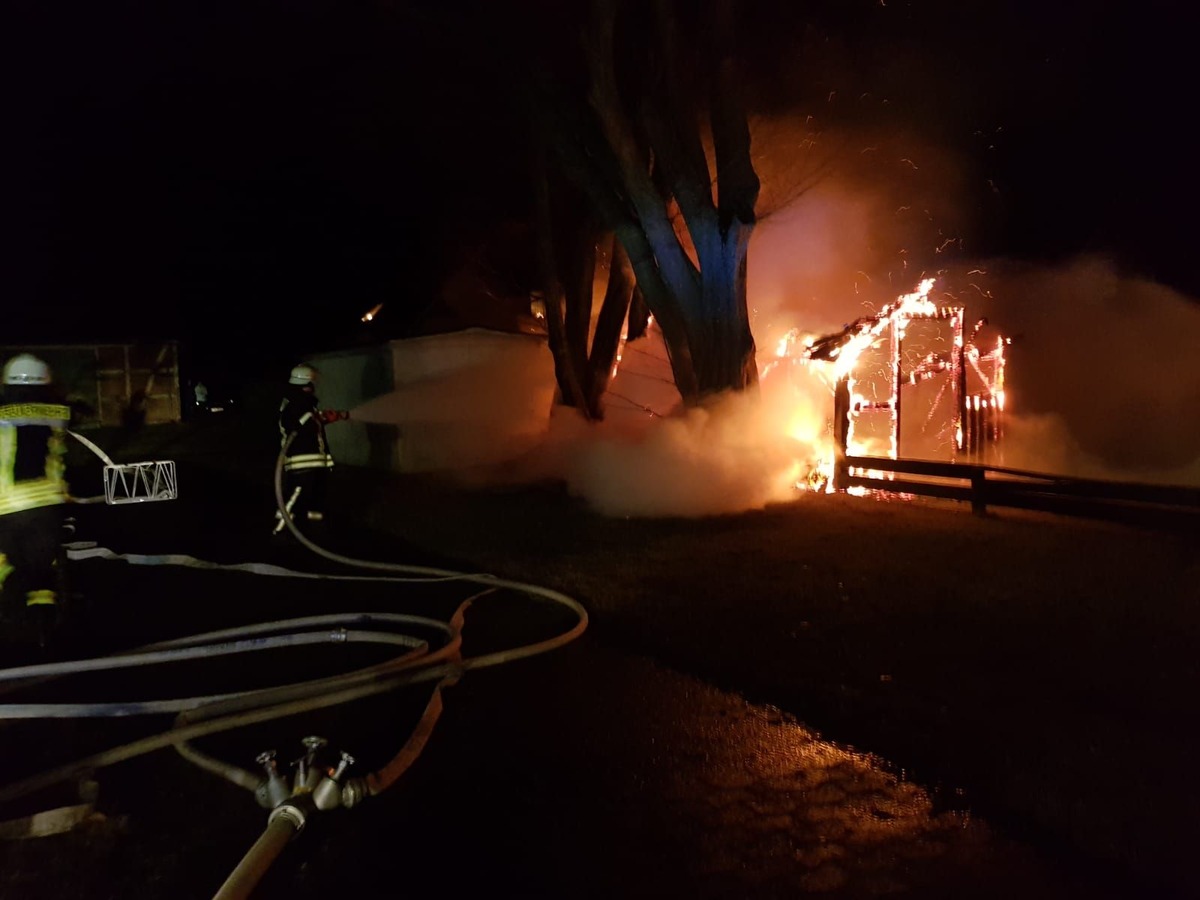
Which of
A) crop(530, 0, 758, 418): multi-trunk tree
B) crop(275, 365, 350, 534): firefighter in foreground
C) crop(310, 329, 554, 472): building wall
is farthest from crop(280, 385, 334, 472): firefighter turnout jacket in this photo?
crop(310, 329, 554, 472): building wall

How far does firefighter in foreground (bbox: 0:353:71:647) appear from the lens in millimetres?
5477

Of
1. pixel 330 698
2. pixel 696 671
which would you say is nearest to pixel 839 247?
pixel 696 671

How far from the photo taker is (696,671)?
5059 millimetres

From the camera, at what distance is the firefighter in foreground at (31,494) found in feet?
18.0

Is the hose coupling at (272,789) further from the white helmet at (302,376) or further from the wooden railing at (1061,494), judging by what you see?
the wooden railing at (1061,494)

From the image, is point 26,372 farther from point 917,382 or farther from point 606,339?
point 917,382

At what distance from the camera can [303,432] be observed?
9.62 metres

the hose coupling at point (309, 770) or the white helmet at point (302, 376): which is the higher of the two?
the white helmet at point (302, 376)

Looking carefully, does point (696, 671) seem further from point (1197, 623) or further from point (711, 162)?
point (711, 162)

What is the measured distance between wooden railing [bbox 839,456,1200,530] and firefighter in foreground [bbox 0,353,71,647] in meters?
8.64

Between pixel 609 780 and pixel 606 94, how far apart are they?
9429 mm

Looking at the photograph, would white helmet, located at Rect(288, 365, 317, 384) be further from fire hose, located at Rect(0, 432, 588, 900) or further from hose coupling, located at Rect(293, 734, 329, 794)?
hose coupling, located at Rect(293, 734, 329, 794)

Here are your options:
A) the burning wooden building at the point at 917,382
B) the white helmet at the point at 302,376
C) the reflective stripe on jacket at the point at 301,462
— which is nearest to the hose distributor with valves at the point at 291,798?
the reflective stripe on jacket at the point at 301,462

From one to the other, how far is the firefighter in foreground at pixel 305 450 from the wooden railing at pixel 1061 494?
22.0ft
